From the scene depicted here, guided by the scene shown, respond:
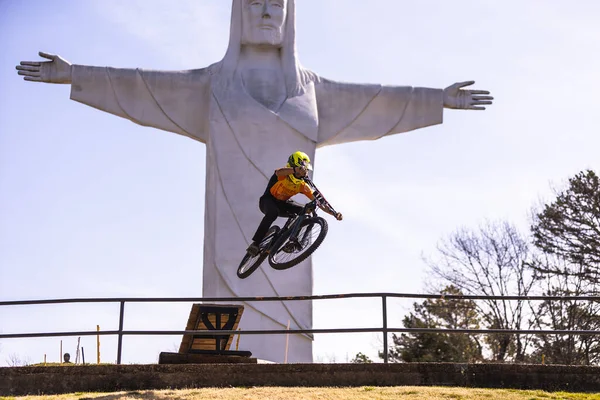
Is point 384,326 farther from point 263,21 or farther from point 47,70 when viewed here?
point 47,70

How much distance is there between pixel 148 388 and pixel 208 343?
5.77 ft

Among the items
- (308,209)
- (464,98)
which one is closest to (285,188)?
(308,209)

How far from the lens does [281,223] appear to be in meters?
23.3

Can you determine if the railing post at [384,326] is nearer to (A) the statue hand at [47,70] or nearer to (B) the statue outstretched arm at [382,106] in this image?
(B) the statue outstretched arm at [382,106]

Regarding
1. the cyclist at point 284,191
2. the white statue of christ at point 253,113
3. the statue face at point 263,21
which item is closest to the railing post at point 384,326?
the cyclist at point 284,191

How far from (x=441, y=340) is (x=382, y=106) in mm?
12849

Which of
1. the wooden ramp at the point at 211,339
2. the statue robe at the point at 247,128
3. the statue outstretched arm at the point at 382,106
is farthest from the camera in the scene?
the statue outstretched arm at the point at 382,106

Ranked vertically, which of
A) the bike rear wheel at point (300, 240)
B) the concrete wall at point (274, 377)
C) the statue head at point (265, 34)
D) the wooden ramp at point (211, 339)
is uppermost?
the statue head at point (265, 34)

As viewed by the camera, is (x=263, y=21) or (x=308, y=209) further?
(x=263, y=21)

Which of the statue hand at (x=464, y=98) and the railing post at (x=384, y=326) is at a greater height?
the statue hand at (x=464, y=98)

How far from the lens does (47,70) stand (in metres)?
23.7

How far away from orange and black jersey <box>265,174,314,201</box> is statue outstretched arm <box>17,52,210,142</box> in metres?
6.93

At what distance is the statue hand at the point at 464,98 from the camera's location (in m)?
24.6

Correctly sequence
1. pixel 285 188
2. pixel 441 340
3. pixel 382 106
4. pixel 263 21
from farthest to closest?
pixel 441 340 < pixel 382 106 < pixel 263 21 < pixel 285 188
